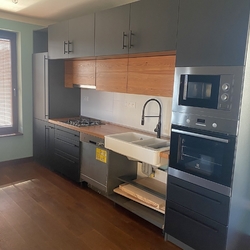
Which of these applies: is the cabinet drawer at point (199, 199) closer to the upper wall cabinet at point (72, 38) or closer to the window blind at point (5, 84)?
the upper wall cabinet at point (72, 38)

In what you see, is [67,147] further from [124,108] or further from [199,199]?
[199,199]

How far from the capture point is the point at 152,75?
2.72 meters

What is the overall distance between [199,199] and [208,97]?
83 centimetres

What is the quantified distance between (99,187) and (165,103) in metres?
1.33

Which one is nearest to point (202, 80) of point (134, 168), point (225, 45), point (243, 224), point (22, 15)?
point (225, 45)

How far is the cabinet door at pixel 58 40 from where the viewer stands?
3600mm

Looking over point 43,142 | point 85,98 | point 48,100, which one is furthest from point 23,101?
point 85,98

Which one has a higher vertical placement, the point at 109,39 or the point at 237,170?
the point at 109,39

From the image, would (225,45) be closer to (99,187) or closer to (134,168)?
(134,168)

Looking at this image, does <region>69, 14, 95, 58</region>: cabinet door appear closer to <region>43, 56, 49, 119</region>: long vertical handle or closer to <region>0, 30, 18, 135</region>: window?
<region>43, 56, 49, 119</region>: long vertical handle

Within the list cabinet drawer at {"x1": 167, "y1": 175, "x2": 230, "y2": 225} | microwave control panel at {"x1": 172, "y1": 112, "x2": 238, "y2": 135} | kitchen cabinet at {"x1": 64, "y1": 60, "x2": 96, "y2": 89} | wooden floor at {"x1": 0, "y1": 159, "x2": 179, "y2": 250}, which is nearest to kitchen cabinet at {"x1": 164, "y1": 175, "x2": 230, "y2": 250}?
cabinet drawer at {"x1": 167, "y1": 175, "x2": 230, "y2": 225}

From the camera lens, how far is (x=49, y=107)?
13.2 feet

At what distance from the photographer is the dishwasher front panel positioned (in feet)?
10.2

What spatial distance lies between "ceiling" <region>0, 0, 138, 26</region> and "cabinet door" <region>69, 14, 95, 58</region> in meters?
0.21
